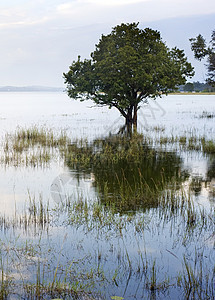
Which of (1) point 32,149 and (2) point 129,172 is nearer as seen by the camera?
(2) point 129,172

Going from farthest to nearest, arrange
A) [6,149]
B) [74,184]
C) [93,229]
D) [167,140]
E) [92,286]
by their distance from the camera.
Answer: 1. [167,140]
2. [6,149]
3. [74,184]
4. [93,229]
5. [92,286]

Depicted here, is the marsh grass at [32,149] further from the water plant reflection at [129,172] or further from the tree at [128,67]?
the tree at [128,67]

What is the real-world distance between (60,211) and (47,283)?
4.47 metres

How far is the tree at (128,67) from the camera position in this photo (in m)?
30.4

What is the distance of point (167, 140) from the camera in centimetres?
2842

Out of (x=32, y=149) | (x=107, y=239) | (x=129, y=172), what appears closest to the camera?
(x=107, y=239)

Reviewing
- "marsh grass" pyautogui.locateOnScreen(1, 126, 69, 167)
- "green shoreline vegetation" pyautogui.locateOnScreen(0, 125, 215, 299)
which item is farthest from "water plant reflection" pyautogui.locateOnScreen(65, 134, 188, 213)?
"marsh grass" pyautogui.locateOnScreen(1, 126, 69, 167)

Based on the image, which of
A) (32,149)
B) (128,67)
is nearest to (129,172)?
(32,149)

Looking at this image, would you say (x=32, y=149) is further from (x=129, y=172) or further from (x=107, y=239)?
(x=107, y=239)

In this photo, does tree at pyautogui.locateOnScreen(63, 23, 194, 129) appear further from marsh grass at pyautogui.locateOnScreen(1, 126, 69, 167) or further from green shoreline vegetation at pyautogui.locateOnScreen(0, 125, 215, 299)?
green shoreline vegetation at pyautogui.locateOnScreen(0, 125, 215, 299)

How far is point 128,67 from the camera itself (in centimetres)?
3030

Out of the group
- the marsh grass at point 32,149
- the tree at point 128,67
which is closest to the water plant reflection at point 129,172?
the marsh grass at point 32,149

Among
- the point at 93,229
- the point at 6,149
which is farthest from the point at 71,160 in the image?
the point at 93,229

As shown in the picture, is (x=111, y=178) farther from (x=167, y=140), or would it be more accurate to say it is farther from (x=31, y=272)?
(x=167, y=140)
